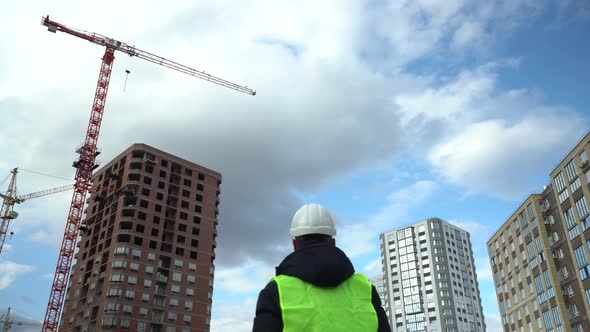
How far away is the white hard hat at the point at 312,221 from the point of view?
414 cm

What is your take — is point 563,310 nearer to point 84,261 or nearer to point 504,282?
point 504,282

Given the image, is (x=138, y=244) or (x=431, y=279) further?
(x=431, y=279)

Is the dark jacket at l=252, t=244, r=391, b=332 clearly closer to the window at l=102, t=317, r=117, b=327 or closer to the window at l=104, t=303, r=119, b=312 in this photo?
the window at l=102, t=317, r=117, b=327

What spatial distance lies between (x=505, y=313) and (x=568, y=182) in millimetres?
30946

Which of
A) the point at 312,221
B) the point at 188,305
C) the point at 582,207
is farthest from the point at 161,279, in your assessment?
the point at 312,221

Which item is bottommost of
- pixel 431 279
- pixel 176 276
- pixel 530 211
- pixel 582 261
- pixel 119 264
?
pixel 582 261

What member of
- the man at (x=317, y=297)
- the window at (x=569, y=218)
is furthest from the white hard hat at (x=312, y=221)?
the window at (x=569, y=218)

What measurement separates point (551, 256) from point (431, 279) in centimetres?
8555

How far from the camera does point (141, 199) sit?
287 ft

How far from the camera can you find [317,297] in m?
3.58

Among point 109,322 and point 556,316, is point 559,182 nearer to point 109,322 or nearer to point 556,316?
point 556,316

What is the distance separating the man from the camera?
350cm

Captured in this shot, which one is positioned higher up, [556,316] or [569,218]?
[569,218]

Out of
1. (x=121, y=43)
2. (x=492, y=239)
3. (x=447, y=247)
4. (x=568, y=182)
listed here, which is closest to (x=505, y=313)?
(x=492, y=239)
